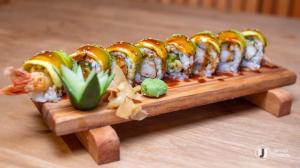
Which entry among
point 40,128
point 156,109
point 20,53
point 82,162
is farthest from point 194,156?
point 20,53

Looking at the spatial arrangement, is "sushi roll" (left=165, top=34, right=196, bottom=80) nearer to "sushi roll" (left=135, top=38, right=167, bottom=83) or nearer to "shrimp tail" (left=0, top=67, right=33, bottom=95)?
"sushi roll" (left=135, top=38, right=167, bottom=83)

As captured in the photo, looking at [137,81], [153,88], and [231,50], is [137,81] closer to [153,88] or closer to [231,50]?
[153,88]

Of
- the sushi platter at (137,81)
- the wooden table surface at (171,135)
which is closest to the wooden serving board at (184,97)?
the sushi platter at (137,81)

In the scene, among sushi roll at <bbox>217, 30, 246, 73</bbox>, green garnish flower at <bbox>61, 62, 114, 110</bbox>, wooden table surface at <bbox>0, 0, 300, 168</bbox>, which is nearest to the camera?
green garnish flower at <bbox>61, 62, 114, 110</bbox>

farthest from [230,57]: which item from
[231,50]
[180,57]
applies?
[180,57]

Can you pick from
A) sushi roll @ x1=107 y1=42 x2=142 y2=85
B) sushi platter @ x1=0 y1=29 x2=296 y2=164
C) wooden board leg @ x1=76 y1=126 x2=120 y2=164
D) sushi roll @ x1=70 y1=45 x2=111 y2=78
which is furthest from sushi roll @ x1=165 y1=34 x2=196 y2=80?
wooden board leg @ x1=76 y1=126 x2=120 y2=164

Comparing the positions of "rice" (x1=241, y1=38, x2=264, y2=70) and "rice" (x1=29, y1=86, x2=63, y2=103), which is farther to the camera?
"rice" (x1=241, y1=38, x2=264, y2=70)
